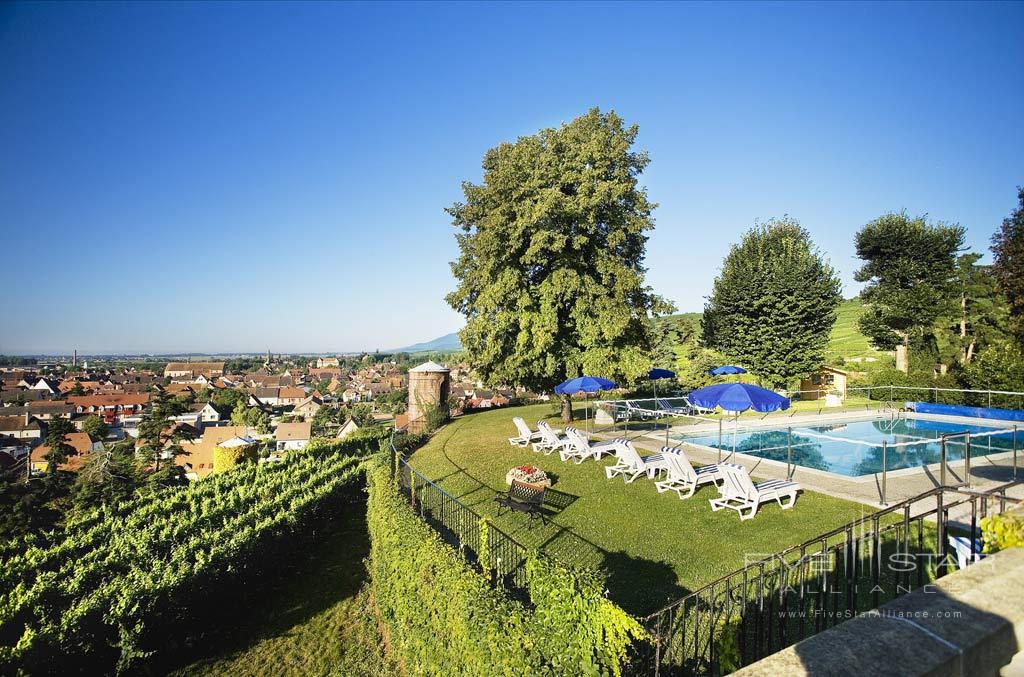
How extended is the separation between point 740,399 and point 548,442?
607cm

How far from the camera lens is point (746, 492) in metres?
8.75

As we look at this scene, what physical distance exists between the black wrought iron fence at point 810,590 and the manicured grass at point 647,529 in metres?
0.55

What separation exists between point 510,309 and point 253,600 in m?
11.9

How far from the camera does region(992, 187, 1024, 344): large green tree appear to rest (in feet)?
74.7

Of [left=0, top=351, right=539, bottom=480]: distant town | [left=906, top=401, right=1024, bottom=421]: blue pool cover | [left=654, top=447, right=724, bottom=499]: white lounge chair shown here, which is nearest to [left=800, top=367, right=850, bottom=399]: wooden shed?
[left=906, top=401, right=1024, bottom=421]: blue pool cover

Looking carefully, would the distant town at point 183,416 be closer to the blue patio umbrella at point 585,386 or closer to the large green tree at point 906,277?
the blue patio umbrella at point 585,386

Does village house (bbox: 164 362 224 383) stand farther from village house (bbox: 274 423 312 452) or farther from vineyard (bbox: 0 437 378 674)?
vineyard (bbox: 0 437 378 674)

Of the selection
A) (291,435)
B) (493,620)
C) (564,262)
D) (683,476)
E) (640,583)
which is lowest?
(291,435)

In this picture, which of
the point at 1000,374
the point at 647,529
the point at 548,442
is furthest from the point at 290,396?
the point at 647,529

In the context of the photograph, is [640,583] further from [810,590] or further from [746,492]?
[746,492]

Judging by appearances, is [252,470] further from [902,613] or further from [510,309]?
[902,613]

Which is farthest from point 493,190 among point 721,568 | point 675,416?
point 721,568

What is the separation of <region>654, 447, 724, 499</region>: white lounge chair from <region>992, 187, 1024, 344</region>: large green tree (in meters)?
22.7

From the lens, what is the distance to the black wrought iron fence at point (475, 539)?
5.58m
